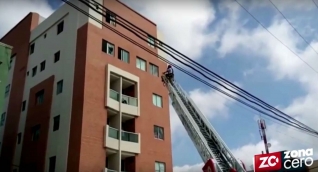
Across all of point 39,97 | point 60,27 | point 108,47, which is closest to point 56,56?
point 60,27

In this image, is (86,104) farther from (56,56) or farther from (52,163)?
(56,56)

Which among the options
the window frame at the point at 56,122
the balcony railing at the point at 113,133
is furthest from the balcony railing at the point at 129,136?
the window frame at the point at 56,122

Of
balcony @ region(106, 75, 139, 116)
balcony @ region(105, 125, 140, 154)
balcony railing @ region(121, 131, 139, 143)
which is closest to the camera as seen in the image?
balcony @ region(105, 125, 140, 154)

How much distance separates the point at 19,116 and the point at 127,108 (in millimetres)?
11558

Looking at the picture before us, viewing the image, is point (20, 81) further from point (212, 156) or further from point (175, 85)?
point (212, 156)

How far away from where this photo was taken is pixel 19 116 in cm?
3372

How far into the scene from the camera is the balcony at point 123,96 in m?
28.7

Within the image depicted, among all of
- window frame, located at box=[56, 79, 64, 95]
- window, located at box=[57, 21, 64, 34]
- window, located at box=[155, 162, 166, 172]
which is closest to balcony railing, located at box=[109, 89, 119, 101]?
window frame, located at box=[56, 79, 64, 95]

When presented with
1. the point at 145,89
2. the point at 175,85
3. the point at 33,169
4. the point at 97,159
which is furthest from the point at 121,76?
the point at 33,169

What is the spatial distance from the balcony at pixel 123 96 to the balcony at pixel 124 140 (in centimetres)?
185

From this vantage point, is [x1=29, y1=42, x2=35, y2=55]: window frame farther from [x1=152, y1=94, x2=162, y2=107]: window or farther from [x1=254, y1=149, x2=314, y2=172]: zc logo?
[x1=254, y1=149, x2=314, y2=172]: zc logo

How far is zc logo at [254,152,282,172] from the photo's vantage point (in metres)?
29.1

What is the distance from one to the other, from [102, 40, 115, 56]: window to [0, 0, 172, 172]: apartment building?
0.09 meters

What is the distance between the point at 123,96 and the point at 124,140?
152 inches
